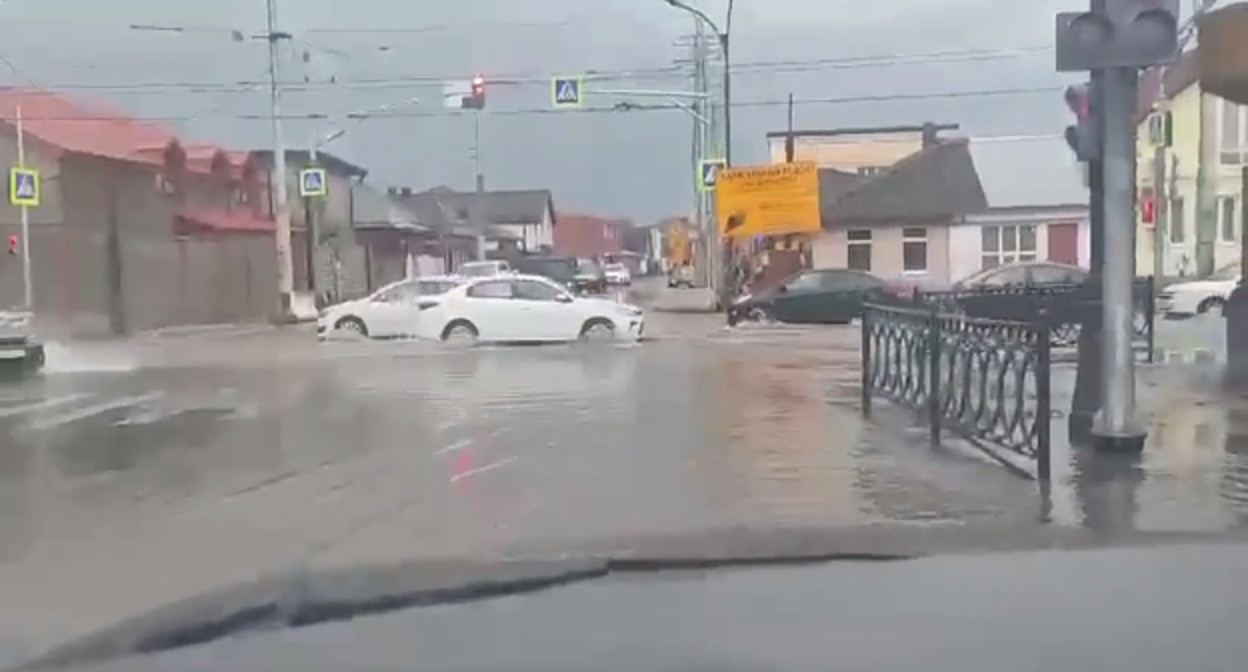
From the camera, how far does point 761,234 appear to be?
4544 centimetres

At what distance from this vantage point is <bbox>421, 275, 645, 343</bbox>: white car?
2706 cm

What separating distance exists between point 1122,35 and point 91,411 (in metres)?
11.1

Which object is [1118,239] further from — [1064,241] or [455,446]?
[1064,241]

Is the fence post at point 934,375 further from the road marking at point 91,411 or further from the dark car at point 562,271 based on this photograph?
the dark car at point 562,271

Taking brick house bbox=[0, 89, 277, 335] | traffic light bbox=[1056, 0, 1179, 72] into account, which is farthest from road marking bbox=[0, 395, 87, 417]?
brick house bbox=[0, 89, 277, 335]

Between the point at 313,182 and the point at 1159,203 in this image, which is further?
the point at 313,182

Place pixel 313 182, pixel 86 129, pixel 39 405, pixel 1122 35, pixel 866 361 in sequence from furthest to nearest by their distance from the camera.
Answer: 1. pixel 313 182
2. pixel 86 129
3. pixel 39 405
4. pixel 866 361
5. pixel 1122 35

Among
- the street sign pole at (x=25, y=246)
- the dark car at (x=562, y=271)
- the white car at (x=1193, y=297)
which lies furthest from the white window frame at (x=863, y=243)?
the street sign pole at (x=25, y=246)

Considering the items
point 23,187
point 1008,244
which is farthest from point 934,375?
point 1008,244

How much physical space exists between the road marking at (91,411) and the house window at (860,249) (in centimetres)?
3502

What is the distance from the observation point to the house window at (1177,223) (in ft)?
158

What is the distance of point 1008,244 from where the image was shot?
49969 millimetres

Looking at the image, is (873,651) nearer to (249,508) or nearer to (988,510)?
(988,510)

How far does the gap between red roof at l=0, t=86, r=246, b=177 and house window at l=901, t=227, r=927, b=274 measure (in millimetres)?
22581
